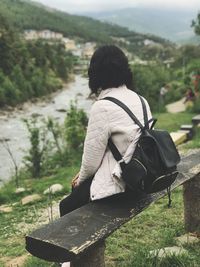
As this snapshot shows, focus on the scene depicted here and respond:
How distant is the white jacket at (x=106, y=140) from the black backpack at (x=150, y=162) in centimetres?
5

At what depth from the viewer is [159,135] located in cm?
277

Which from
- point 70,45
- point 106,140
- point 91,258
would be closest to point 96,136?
point 106,140

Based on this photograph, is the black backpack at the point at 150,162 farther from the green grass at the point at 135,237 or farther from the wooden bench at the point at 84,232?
the green grass at the point at 135,237

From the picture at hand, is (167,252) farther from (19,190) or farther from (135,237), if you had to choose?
(19,190)

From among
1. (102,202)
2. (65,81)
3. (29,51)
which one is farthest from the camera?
(65,81)

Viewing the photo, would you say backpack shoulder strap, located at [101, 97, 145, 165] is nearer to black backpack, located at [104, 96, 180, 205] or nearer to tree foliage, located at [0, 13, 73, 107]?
black backpack, located at [104, 96, 180, 205]

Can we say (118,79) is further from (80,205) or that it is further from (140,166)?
(80,205)

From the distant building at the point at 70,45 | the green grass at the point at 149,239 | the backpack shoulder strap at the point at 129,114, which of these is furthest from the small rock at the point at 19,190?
the distant building at the point at 70,45

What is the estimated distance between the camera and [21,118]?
18.3 meters

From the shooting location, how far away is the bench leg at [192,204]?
12.4 feet

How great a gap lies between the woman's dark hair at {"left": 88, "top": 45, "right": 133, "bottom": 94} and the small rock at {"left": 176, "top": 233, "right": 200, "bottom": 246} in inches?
55.8

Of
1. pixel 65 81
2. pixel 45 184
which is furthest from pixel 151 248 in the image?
pixel 65 81

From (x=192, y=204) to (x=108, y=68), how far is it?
1587 mm

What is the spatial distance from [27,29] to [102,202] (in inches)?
4179
